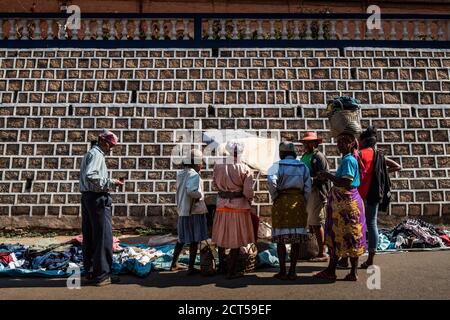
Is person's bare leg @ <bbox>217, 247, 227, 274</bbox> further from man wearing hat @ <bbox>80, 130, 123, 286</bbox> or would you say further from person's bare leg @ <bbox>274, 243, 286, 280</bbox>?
man wearing hat @ <bbox>80, 130, 123, 286</bbox>

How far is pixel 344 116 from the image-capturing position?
18.5ft

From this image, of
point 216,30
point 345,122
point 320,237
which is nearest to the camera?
point 345,122

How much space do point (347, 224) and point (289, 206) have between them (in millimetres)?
707

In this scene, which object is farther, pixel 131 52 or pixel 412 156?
pixel 131 52

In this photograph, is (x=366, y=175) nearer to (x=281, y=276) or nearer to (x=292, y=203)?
(x=292, y=203)

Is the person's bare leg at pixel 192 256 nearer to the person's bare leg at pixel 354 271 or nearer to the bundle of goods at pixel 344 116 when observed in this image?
the person's bare leg at pixel 354 271

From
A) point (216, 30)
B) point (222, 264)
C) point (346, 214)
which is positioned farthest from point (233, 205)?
point (216, 30)

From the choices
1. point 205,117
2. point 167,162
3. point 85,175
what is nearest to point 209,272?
point 85,175

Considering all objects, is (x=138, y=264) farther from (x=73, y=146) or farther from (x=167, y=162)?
(x=73, y=146)

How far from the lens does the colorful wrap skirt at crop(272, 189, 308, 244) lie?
5051mm

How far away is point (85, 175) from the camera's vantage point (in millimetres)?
4891

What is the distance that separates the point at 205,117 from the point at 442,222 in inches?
215

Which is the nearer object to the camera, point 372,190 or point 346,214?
point 346,214

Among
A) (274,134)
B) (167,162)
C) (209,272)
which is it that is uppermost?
(274,134)
